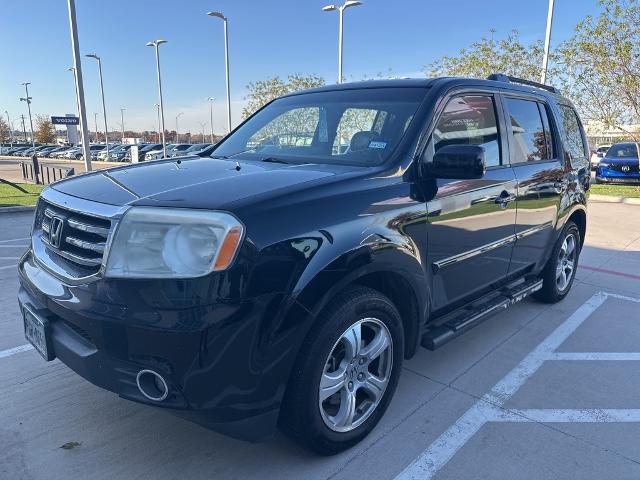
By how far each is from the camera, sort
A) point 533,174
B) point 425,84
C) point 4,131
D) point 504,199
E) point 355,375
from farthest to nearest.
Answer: point 4,131, point 533,174, point 504,199, point 425,84, point 355,375

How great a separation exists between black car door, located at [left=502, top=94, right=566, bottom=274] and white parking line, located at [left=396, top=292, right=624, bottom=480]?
2.15ft

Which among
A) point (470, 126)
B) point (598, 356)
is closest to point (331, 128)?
point (470, 126)

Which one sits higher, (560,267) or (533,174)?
(533,174)

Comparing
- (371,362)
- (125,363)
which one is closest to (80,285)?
A: (125,363)

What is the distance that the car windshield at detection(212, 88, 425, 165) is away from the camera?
118 inches

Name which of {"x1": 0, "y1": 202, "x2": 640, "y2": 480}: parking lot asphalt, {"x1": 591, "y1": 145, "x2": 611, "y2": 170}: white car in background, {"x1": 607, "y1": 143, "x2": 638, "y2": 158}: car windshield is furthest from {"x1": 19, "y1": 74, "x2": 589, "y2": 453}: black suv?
{"x1": 591, "y1": 145, "x2": 611, "y2": 170}: white car in background

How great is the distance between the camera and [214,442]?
105 inches

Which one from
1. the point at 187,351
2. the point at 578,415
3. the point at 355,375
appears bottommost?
the point at 578,415

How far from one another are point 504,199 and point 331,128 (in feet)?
4.38

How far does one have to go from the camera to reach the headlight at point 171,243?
195cm

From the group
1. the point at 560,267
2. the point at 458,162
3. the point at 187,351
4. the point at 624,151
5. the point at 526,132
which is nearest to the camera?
the point at 187,351

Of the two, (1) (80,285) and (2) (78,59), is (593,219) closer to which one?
(1) (80,285)

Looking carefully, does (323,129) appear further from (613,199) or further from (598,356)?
(613,199)

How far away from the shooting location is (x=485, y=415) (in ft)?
9.75
